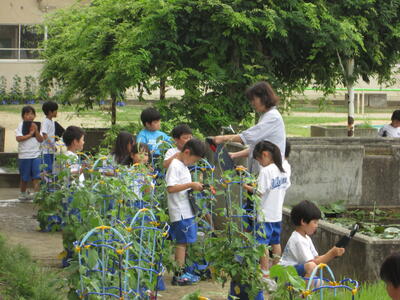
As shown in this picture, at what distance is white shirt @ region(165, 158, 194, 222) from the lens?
8109 millimetres

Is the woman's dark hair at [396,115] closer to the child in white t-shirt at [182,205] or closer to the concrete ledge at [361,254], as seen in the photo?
the concrete ledge at [361,254]

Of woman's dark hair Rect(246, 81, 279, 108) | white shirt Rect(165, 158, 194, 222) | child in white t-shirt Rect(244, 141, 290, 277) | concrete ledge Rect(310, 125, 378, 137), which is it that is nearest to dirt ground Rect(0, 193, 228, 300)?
white shirt Rect(165, 158, 194, 222)

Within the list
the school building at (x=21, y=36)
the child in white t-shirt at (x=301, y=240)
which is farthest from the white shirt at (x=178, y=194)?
the school building at (x=21, y=36)

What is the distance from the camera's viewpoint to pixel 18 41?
34.0m

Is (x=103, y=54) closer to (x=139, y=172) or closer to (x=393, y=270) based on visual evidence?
(x=139, y=172)

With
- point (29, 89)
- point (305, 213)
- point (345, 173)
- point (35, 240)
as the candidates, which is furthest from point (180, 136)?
point (29, 89)

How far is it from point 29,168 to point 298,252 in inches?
278

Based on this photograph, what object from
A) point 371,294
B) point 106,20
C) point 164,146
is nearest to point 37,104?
point 106,20

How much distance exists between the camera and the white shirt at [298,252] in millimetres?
6570

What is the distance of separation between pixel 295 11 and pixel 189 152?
5234 millimetres

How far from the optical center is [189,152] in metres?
8.08

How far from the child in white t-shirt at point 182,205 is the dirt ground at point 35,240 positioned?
8.6 inches

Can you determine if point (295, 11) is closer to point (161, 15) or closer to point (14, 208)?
point (161, 15)

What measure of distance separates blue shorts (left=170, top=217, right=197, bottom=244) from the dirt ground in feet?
1.40
